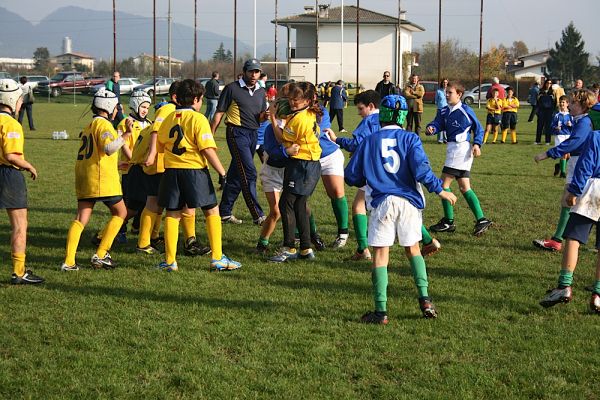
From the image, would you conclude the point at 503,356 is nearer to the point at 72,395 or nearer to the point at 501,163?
the point at 72,395

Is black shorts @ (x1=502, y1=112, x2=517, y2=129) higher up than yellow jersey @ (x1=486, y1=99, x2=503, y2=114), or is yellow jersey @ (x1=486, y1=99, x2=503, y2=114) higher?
yellow jersey @ (x1=486, y1=99, x2=503, y2=114)

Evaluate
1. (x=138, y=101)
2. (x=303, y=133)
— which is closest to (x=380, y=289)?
(x=303, y=133)

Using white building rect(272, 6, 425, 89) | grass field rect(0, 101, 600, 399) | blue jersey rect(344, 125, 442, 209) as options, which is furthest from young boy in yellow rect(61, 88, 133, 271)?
white building rect(272, 6, 425, 89)

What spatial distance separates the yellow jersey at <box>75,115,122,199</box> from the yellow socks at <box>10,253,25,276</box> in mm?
889

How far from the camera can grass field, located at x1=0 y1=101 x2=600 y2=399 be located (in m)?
4.80

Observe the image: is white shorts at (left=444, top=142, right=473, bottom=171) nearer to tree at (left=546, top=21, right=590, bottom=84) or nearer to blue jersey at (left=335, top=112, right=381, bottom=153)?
blue jersey at (left=335, top=112, right=381, bottom=153)

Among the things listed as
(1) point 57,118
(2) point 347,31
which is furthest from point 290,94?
(2) point 347,31

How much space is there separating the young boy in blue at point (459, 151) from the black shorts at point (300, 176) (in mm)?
2335

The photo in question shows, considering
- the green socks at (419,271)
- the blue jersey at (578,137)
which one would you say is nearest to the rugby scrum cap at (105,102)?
the green socks at (419,271)

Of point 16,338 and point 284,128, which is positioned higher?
point 284,128

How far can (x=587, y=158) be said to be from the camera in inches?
251

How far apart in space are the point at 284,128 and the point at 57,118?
25.8 meters

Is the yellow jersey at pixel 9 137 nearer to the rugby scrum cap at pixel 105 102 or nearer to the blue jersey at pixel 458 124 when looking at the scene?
the rugby scrum cap at pixel 105 102

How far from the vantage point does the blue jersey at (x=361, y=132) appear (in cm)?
770
